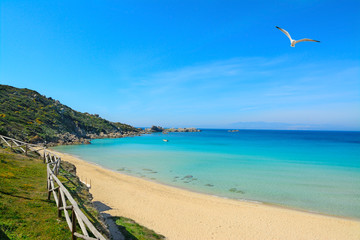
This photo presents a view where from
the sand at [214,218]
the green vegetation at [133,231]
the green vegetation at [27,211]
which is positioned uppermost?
the green vegetation at [27,211]

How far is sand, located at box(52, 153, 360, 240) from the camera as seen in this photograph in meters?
13.7

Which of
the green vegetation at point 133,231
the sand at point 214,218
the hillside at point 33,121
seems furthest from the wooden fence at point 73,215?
the hillside at point 33,121

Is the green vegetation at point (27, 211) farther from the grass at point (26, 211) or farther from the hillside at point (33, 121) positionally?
the hillside at point (33, 121)

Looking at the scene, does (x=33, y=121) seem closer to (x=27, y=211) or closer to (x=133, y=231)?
(x=133, y=231)

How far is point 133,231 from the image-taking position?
1185cm

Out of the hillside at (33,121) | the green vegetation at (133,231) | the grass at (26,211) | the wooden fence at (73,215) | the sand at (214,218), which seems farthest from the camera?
the hillside at (33,121)

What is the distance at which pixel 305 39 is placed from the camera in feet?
43.7

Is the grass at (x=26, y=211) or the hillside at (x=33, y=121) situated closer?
the grass at (x=26, y=211)

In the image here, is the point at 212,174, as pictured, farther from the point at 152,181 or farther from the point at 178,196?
the point at 178,196

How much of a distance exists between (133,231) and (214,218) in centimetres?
721

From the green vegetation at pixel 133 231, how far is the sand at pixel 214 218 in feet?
3.34

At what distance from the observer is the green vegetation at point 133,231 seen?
36.7 feet

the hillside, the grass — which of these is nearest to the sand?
the grass

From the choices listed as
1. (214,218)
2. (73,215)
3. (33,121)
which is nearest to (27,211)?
(73,215)
